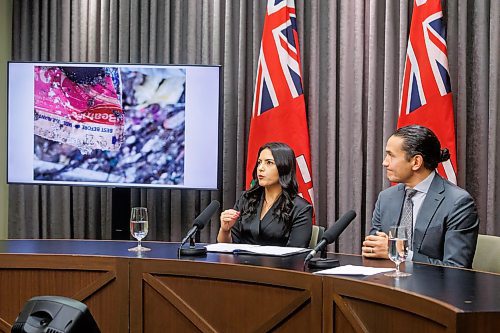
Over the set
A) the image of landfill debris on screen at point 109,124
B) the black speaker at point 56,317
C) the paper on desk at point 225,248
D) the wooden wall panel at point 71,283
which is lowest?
the wooden wall panel at point 71,283

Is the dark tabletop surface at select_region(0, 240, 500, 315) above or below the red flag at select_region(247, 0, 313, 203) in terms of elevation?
below

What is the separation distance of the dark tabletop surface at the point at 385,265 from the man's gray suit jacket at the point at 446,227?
0.85 ft

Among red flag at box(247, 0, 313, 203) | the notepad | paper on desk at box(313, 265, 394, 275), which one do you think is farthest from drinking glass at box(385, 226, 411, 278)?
red flag at box(247, 0, 313, 203)

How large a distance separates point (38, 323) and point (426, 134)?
259 cm

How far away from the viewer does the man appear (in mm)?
3408

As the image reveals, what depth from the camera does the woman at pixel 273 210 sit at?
4125 millimetres

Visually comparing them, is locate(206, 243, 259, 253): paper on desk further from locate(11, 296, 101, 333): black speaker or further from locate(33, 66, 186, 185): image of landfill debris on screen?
locate(11, 296, 101, 333): black speaker

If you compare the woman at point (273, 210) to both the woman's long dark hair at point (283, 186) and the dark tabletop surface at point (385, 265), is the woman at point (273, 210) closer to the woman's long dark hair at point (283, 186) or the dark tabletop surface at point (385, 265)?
the woman's long dark hair at point (283, 186)

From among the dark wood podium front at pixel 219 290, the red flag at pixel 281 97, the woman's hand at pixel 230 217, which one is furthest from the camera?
the red flag at pixel 281 97

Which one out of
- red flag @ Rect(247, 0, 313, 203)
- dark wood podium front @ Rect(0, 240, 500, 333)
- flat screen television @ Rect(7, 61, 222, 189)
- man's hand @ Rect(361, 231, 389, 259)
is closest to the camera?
dark wood podium front @ Rect(0, 240, 500, 333)

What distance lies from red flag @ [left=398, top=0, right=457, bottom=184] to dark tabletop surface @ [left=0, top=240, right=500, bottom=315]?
1396 millimetres

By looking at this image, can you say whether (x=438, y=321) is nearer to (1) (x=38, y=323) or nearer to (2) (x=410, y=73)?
(1) (x=38, y=323)

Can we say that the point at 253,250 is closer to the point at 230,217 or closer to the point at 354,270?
the point at 230,217

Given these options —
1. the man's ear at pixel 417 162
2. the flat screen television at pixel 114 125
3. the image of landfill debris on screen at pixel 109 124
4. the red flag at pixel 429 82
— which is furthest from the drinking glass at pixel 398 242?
the image of landfill debris on screen at pixel 109 124
